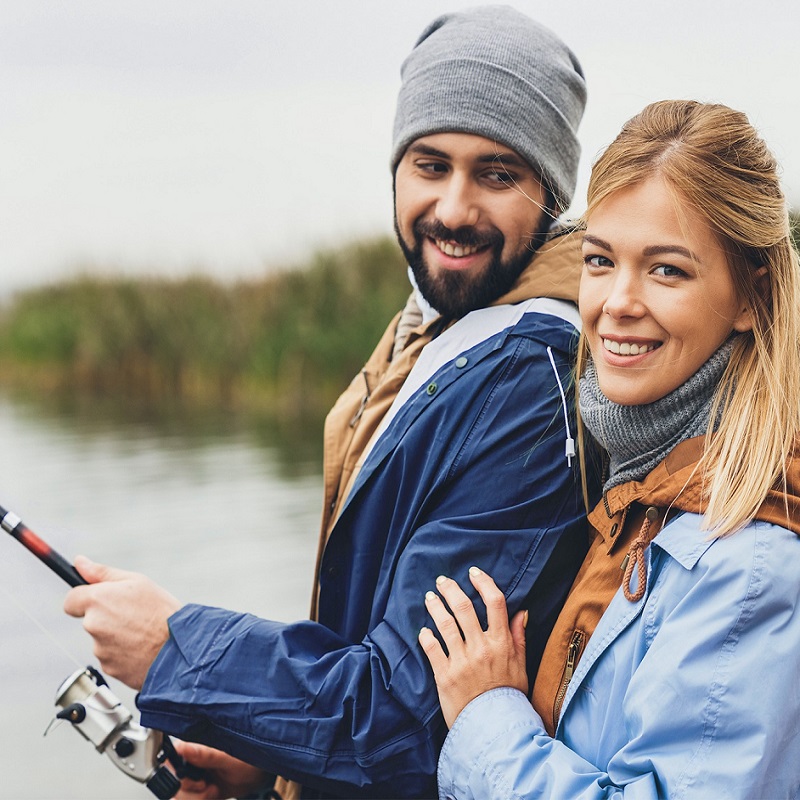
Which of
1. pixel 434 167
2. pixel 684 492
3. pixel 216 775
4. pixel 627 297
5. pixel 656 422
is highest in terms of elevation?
pixel 434 167

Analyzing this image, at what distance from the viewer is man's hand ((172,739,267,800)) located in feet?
7.87

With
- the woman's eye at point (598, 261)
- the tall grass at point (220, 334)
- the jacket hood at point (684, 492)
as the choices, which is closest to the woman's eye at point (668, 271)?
the woman's eye at point (598, 261)

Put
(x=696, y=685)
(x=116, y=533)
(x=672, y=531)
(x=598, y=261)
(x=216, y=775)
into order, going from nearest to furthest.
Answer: (x=696, y=685) < (x=672, y=531) < (x=598, y=261) < (x=216, y=775) < (x=116, y=533)

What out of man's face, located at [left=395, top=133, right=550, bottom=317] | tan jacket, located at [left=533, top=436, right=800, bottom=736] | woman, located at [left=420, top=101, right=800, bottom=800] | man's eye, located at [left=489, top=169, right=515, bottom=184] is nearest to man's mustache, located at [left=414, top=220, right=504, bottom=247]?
man's face, located at [left=395, top=133, right=550, bottom=317]

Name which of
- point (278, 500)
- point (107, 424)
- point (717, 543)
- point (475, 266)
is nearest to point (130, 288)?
point (107, 424)

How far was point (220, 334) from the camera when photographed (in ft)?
37.8

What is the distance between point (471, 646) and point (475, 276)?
81 cm

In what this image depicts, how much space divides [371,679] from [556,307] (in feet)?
2.61

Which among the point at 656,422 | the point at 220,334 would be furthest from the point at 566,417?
the point at 220,334

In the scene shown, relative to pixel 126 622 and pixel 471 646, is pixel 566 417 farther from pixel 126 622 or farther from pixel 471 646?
pixel 126 622

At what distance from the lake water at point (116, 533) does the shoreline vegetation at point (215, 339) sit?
1.96 ft

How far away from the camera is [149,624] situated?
6.73 ft

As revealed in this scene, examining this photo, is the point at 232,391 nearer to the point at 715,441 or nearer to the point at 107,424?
the point at 107,424

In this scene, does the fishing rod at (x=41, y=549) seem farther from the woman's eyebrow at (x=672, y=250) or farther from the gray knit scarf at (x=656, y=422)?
the woman's eyebrow at (x=672, y=250)
